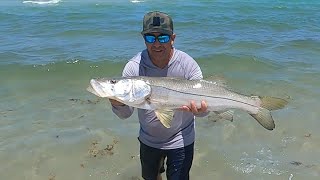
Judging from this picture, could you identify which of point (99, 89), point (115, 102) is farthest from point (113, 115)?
point (99, 89)

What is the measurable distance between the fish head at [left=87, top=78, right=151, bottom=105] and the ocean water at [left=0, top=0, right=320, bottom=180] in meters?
2.72

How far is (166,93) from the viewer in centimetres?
389

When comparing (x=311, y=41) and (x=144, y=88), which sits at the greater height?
(x=144, y=88)

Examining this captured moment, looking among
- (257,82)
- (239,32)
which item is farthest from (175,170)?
(239,32)

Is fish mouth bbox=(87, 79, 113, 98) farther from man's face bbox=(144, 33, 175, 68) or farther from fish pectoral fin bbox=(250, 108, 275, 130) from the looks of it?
fish pectoral fin bbox=(250, 108, 275, 130)

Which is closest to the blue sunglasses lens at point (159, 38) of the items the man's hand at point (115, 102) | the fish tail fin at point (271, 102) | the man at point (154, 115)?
the man at point (154, 115)

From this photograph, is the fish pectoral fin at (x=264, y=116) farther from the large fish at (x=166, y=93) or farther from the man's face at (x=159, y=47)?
the man's face at (x=159, y=47)

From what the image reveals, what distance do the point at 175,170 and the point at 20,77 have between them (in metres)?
8.41

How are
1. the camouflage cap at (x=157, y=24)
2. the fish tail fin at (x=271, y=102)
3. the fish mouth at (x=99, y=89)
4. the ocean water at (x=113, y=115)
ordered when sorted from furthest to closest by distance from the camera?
the ocean water at (x=113, y=115)
the fish tail fin at (x=271, y=102)
the camouflage cap at (x=157, y=24)
the fish mouth at (x=99, y=89)

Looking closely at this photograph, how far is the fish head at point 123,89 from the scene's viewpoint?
12.6 ft

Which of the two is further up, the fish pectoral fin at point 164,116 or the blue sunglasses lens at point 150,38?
the blue sunglasses lens at point 150,38

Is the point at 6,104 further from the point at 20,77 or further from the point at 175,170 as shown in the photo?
the point at 175,170

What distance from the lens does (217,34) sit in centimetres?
1848

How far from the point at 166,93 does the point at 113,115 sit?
484 cm
